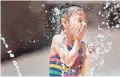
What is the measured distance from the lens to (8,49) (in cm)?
125

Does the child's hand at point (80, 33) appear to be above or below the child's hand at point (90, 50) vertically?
above

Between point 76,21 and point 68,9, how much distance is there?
5cm

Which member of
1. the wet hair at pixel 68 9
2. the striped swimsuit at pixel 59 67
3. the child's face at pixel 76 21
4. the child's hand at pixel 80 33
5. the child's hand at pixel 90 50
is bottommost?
the striped swimsuit at pixel 59 67

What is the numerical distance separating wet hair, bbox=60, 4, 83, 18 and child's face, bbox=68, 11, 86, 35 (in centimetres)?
1

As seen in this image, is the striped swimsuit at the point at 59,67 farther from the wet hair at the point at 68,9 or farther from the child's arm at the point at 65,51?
the wet hair at the point at 68,9

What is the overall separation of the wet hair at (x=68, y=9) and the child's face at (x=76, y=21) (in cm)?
1

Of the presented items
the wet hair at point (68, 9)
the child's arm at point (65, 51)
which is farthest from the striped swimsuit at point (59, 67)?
the wet hair at point (68, 9)

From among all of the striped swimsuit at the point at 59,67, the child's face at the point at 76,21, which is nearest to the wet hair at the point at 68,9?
the child's face at the point at 76,21

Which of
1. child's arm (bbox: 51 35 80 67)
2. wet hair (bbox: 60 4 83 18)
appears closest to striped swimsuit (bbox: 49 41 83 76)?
child's arm (bbox: 51 35 80 67)

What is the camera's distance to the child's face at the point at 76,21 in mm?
1246

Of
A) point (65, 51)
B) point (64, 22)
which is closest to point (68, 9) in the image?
point (64, 22)

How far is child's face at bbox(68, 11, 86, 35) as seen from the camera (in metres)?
1.25

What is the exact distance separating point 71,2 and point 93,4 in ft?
0.26

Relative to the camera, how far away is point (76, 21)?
1.25m
